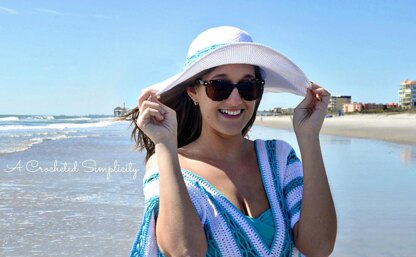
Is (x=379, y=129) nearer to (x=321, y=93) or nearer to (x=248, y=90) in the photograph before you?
(x=321, y=93)

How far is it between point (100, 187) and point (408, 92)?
13204cm

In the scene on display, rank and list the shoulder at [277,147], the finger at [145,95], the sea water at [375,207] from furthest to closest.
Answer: the sea water at [375,207] → the shoulder at [277,147] → the finger at [145,95]

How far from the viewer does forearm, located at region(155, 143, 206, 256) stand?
1.78 metres

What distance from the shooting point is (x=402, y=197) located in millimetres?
7453

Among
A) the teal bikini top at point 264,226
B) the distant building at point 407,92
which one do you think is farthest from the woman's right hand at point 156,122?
the distant building at point 407,92

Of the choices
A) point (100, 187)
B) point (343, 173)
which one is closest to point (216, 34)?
point (100, 187)

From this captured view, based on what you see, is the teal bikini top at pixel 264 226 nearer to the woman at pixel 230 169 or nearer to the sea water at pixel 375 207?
the woman at pixel 230 169

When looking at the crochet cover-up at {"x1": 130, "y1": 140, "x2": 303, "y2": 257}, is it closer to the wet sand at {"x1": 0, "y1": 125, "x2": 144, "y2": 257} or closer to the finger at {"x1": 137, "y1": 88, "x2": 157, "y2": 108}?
the finger at {"x1": 137, "y1": 88, "x2": 157, "y2": 108}

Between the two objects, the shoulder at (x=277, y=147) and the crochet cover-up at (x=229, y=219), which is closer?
the crochet cover-up at (x=229, y=219)

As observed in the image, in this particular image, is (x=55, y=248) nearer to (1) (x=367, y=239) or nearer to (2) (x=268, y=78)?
(1) (x=367, y=239)

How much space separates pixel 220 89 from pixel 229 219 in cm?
49

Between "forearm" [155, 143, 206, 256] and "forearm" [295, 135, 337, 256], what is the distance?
1.30 feet

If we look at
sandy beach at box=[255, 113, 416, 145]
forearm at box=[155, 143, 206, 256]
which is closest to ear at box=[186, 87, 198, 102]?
forearm at box=[155, 143, 206, 256]

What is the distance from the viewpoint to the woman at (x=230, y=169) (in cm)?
185
